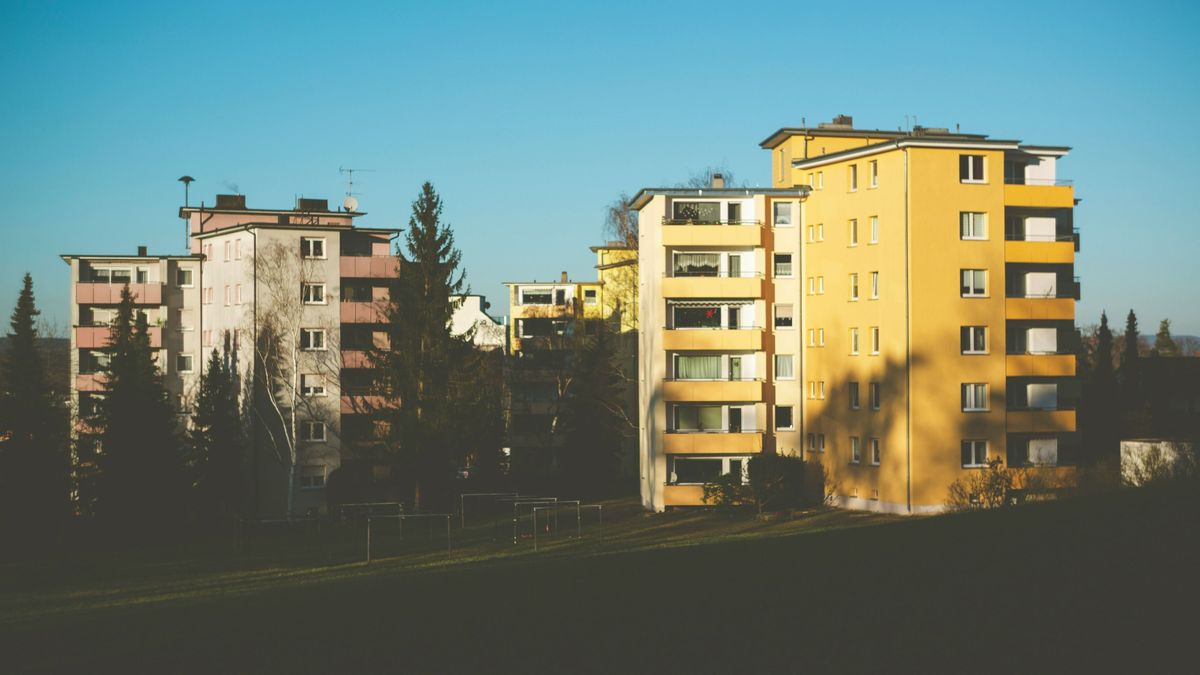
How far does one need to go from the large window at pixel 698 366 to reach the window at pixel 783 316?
3405 mm

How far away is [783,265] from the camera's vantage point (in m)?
52.9

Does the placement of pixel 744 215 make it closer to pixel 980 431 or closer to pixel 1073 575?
pixel 980 431

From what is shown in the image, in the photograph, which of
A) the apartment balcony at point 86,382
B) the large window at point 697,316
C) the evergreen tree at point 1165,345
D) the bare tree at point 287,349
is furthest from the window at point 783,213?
the evergreen tree at point 1165,345

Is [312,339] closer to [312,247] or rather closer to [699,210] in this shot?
[312,247]

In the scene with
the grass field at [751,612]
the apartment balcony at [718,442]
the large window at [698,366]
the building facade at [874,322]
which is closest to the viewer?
the grass field at [751,612]

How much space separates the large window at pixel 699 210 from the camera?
52.4m

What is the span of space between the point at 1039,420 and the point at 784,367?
38.0 feet

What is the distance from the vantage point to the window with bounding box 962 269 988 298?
48062mm

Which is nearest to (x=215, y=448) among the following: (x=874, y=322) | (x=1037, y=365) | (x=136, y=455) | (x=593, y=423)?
(x=136, y=455)

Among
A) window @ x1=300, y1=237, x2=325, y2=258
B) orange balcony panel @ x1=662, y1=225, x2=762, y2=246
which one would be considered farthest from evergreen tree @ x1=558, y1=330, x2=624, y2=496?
window @ x1=300, y1=237, x2=325, y2=258

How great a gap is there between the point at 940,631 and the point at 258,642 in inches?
374

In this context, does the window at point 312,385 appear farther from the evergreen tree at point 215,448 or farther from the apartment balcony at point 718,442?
the apartment balcony at point 718,442

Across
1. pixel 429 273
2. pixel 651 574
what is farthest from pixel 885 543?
pixel 429 273

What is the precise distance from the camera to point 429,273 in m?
55.1
